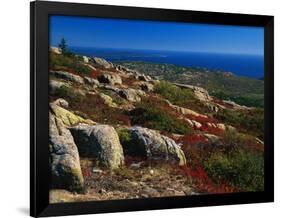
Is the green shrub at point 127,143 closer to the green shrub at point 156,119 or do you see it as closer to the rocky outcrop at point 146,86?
the green shrub at point 156,119

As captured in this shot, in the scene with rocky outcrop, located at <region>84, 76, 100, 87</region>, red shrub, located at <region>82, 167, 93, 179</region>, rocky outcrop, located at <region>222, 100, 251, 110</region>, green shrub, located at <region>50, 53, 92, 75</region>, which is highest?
green shrub, located at <region>50, 53, 92, 75</region>

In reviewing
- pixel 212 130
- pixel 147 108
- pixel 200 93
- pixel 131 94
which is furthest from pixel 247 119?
pixel 131 94

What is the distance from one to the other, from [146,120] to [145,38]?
0.81m

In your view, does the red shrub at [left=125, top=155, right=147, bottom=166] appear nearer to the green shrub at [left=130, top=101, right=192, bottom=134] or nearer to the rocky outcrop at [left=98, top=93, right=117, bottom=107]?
the green shrub at [left=130, top=101, right=192, bottom=134]

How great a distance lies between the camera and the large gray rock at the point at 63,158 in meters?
8.13

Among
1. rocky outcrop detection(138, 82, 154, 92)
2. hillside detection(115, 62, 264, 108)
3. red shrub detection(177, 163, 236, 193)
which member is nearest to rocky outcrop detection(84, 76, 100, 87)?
hillside detection(115, 62, 264, 108)

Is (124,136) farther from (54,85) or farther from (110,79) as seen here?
(54,85)

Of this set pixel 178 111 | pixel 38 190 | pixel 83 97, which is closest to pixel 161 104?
pixel 178 111

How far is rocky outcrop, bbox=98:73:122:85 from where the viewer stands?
8.46 meters

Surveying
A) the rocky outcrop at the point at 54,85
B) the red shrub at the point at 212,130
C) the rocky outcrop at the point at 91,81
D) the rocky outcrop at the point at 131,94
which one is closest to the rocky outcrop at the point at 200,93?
the red shrub at the point at 212,130

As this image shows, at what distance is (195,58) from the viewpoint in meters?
8.98

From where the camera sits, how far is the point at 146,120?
28.3ft

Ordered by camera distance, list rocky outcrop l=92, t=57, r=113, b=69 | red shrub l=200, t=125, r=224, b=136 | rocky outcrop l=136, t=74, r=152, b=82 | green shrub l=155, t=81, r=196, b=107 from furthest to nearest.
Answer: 1. red shrub l=200, t=125, r=224, b=136
2. green shrub l=155, t=81, r=196, b=107
3. rocky outcrop l=136, t=74, r=152, b=82
4. rocky outcrop l=92, t=57, r=113, b=69

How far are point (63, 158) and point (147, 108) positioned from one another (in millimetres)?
1021
